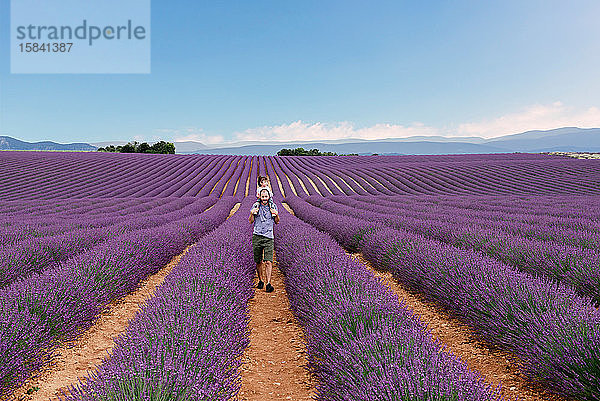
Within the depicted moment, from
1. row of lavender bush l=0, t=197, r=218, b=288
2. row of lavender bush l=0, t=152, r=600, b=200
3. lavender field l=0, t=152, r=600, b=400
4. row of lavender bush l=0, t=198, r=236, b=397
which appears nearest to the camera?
lavender field l=0, t=152, r=600, b=400

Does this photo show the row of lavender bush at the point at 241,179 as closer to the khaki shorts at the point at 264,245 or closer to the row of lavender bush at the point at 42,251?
the row of lavender bush at the point at 42,251

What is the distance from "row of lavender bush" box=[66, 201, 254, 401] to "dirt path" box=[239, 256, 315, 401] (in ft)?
0.49

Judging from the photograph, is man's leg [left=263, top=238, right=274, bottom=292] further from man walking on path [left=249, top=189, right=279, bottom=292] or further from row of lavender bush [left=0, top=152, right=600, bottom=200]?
row of lavender bush [left=0, top=152, right=600, bottom=200]

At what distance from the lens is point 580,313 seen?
2.26 metres

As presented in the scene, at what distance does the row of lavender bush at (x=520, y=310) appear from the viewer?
199 cm

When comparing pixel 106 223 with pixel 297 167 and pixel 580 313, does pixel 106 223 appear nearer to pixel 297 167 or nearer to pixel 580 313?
pixel 580 313

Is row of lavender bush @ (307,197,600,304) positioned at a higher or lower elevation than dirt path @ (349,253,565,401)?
higher

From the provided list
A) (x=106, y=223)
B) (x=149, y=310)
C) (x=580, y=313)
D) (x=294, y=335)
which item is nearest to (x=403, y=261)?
(x=294, y=335)

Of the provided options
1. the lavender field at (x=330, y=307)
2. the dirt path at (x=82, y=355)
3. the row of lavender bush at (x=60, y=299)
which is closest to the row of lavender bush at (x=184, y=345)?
the lavender field at (x=330, y=307)

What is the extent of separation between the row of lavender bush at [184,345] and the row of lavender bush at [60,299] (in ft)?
1.74

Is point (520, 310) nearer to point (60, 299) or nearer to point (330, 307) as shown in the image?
point (330, 307)

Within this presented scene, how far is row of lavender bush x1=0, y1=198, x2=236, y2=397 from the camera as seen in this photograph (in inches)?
93.4

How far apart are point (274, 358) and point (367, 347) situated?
48.2 inches

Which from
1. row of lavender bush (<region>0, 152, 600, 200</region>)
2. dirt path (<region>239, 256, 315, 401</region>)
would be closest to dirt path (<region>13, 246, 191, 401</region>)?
dirt path (<region>239, 256, 315, 401</region>)
